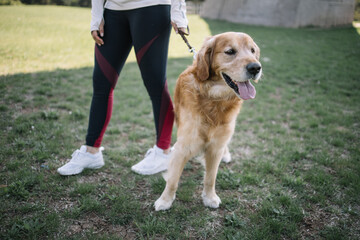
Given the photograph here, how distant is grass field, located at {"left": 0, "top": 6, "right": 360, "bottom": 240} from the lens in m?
2.00

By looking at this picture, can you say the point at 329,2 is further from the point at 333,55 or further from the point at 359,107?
the point at 359,107

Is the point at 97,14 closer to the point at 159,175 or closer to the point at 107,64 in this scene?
the point at 107,64

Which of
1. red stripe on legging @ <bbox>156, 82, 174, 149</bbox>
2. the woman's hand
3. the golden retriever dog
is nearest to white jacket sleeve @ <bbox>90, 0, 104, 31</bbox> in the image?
the woman's hand

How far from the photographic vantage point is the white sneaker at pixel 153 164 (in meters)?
2.65

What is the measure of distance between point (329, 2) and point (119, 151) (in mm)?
16628

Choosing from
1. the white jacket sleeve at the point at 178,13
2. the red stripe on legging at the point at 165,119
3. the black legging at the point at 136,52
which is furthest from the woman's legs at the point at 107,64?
the red stripe on legging at the point at 165,119

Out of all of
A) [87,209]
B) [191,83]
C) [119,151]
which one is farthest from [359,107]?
[87,209]

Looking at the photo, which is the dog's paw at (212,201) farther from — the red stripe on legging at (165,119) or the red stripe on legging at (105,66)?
the red stripe on legging at (105,66)

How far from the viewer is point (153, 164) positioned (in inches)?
106

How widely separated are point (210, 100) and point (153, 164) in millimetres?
1126

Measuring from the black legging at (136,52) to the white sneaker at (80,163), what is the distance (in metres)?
0.13

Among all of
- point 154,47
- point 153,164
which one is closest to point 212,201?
point 153,164

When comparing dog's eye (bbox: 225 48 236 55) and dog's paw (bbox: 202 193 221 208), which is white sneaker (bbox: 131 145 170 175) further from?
dog's eye (bbox: 225 48 236 55)

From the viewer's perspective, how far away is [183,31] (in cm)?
217
